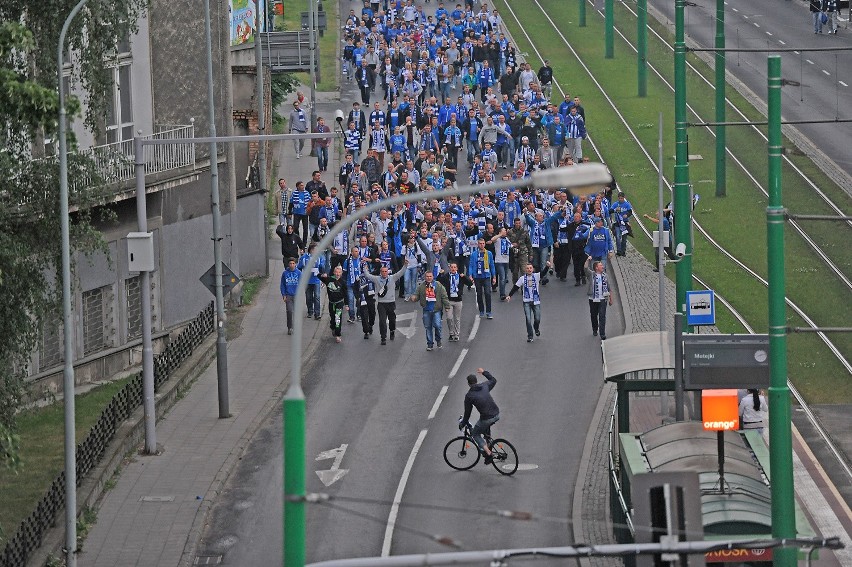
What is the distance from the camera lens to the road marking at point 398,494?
82.6 ft

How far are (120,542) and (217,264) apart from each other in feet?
24.8

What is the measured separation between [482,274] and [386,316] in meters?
2.35

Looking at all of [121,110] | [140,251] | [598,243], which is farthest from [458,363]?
[121,110]

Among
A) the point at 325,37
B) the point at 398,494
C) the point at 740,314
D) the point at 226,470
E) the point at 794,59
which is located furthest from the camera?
the point at 325,37

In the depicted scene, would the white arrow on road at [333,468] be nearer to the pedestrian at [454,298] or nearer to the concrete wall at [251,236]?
the pedestrian at [454,298]

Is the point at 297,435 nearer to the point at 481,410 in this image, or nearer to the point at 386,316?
the point at 481,410

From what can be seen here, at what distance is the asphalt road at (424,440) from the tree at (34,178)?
4.25 metres

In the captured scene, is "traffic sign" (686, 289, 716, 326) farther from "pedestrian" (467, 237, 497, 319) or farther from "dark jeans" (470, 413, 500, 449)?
"pedestrian" (467, 237, 497, 319)

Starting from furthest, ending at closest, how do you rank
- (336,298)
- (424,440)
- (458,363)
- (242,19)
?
(242,19) → (336,298) → (458,363) → (424,440)

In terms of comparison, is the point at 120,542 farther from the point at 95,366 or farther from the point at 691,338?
the point at 95,366

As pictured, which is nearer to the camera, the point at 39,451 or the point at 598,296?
the point at 39,451

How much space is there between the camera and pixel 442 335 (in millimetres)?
36406

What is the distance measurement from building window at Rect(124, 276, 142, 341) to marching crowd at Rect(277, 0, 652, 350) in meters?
3.36

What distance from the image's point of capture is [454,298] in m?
35.7
